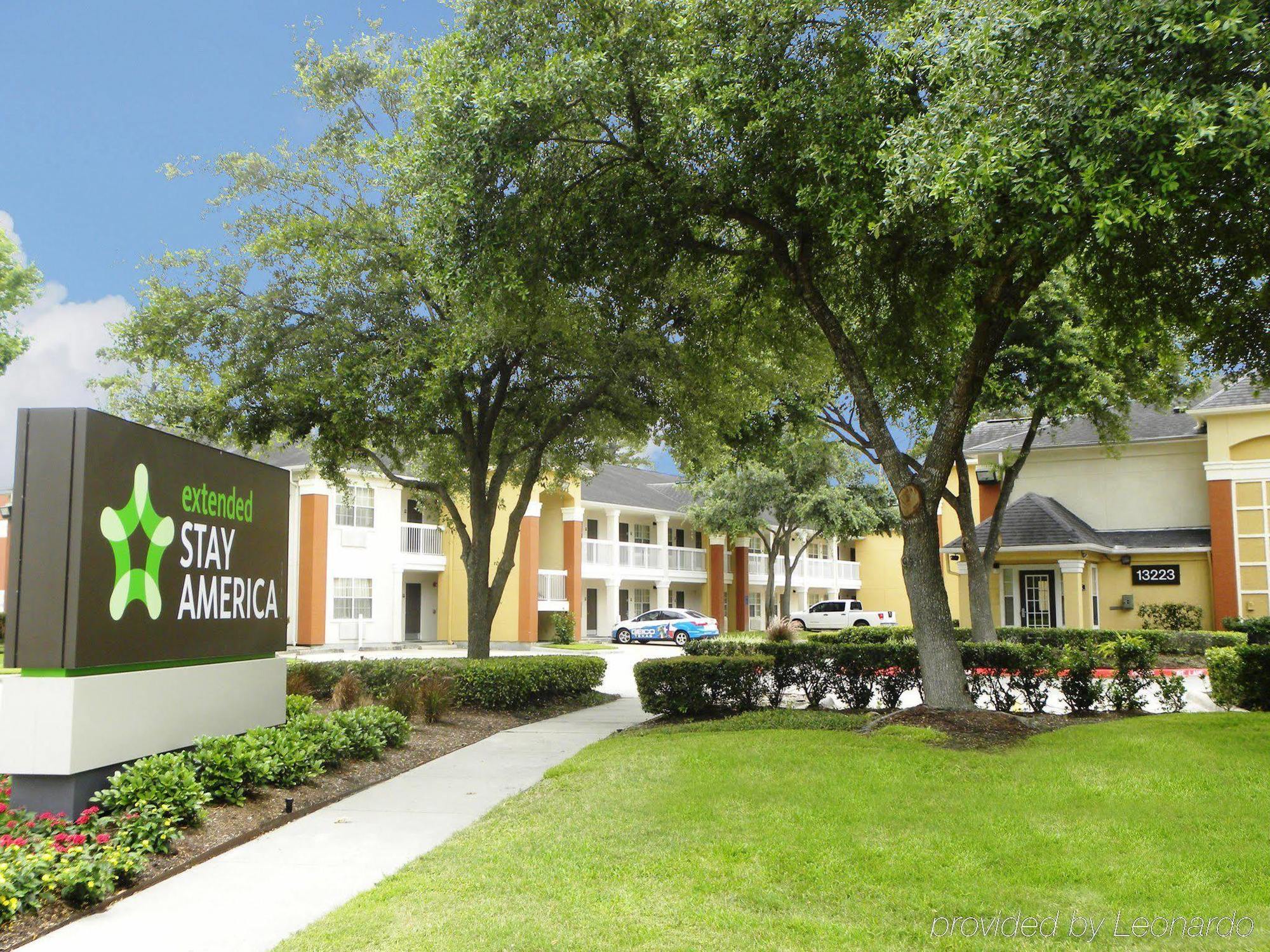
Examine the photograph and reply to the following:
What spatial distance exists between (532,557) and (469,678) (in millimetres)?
25086

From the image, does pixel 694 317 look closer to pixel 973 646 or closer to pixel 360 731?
pixel 973 646

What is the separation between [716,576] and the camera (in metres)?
49.1

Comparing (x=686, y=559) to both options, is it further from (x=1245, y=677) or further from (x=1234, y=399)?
(x=1245, y=677)

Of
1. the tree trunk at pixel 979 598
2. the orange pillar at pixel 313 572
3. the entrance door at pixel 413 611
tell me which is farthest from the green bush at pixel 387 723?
the entrance door at pixel 413 611

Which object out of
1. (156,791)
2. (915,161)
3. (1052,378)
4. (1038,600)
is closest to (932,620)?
(915,161)

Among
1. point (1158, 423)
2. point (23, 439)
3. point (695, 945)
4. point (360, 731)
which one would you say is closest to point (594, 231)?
point (360, 731)

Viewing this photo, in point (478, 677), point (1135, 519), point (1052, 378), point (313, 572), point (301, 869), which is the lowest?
point (301, 869)

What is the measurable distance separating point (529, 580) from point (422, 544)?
4.52 m

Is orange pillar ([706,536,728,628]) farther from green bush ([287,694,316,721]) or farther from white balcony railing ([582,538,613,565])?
green bush ([287,694,316,721])

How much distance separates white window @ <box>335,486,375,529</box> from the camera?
114 ft

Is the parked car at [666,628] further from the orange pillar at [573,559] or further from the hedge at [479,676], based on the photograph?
the hedge at [479,676]

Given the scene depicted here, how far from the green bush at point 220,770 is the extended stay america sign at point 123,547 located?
0.80m

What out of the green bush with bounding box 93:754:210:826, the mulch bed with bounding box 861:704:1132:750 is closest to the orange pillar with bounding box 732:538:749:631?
the mulch bed with bounding box 861:704:1132:750

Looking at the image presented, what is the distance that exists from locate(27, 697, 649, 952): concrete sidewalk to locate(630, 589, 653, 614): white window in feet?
124
